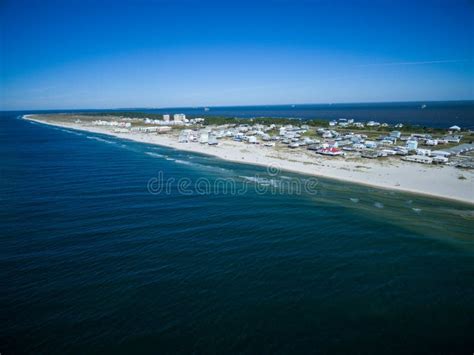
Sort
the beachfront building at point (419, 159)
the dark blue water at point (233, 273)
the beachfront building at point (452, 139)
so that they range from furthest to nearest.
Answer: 1. the beachfront building at point (452, 139)
2. the beachfront building at point (419, 159)
3. the dark blue water at point (233, 273)

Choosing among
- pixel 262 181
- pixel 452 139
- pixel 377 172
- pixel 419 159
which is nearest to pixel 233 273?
pixel 262 181

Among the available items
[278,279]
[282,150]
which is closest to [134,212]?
[278,279]

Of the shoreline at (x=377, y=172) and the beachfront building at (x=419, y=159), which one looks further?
the beachfront building at (x=419, y=159)

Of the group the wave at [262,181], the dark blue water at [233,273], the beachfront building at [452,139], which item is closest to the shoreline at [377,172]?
the dark blue water at [233,273]

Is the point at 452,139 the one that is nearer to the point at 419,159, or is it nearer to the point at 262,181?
the point at 419,159

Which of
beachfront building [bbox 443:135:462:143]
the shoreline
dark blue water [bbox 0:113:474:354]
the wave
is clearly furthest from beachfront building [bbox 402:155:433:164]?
the wave

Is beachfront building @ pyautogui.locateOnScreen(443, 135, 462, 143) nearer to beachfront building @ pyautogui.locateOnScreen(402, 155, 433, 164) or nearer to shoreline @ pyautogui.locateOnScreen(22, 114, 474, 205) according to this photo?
beachfront building @ pyautogui.locateOnScreen(402, 155, 433, 164)

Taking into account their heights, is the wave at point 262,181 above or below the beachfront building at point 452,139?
below

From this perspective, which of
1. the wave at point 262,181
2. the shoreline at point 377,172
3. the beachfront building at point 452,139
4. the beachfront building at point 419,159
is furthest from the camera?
the beachfront building at point 452,139

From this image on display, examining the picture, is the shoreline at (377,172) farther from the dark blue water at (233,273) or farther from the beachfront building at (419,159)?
the dark blue water at (233,273)
